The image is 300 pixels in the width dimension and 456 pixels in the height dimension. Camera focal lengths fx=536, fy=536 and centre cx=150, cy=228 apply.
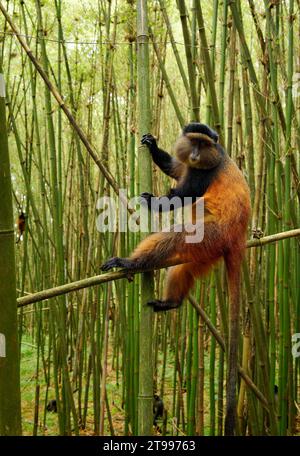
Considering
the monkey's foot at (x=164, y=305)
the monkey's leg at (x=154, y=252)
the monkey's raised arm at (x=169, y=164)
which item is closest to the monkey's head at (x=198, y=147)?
the monkey's raised arm at (x=169, y=164)

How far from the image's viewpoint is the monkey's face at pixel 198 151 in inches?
96.0

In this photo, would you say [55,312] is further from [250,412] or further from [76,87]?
[76,87]

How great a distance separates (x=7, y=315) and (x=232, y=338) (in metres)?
1.19

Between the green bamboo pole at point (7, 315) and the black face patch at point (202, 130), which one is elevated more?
the black face patch at point (202, 130)

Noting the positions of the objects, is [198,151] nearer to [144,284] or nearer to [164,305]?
[164,305]

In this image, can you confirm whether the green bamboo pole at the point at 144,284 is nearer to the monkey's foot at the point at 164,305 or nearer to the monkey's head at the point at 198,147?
the monkey's foot at the point at 164,305

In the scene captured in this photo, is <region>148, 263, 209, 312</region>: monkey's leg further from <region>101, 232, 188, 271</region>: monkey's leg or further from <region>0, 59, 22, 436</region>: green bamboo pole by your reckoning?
<region>0, 59, 22, 436</region>: green bamboo pole

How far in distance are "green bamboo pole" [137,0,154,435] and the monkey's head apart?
2.22ft

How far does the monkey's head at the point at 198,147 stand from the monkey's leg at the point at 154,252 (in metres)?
0.42

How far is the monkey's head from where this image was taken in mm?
2395

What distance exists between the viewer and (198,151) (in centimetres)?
247
